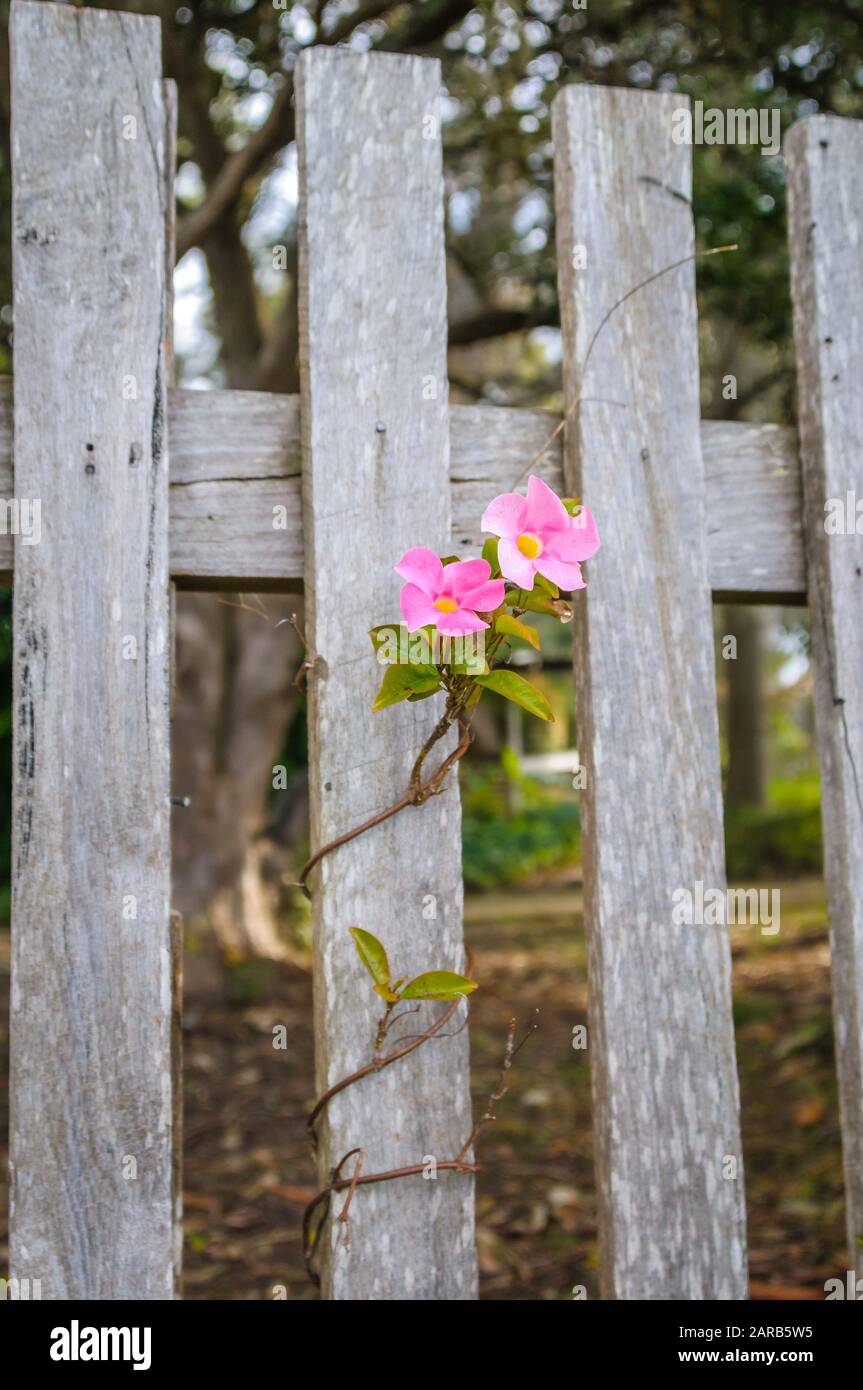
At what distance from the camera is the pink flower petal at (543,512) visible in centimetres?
123

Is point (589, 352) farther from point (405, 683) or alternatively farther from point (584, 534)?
point (405, 683)

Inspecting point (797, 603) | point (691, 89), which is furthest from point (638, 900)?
point (691, 89)

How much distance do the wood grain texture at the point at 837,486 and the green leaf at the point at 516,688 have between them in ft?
1.62

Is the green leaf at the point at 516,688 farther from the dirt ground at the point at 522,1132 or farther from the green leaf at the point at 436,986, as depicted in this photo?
the dirt ground at the point at 522,1132

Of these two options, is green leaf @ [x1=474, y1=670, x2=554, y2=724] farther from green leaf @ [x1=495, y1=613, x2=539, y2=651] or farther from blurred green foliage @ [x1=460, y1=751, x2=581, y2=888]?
blurred green foliage @ [x1=460, y1=751, x2=581, y2=888]

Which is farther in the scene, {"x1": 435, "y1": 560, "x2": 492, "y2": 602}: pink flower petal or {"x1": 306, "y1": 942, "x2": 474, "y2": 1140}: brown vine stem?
{"x1": 306, "y1": 942, "x2": 474, "y2": 1140}: brown vine stem

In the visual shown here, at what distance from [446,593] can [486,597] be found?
0.04 metres

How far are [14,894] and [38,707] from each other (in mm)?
221

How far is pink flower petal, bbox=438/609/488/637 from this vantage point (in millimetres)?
1174

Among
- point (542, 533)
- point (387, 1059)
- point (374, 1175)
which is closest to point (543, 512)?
point (542, 533)

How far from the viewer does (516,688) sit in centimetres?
125

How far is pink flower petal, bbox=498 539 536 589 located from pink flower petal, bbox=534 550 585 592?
0.04ft

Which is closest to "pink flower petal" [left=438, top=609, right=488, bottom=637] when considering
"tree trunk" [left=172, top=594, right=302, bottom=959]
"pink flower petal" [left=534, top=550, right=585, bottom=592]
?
"pink flower petal" [left=534, top=550, right=585, bottom=592]
